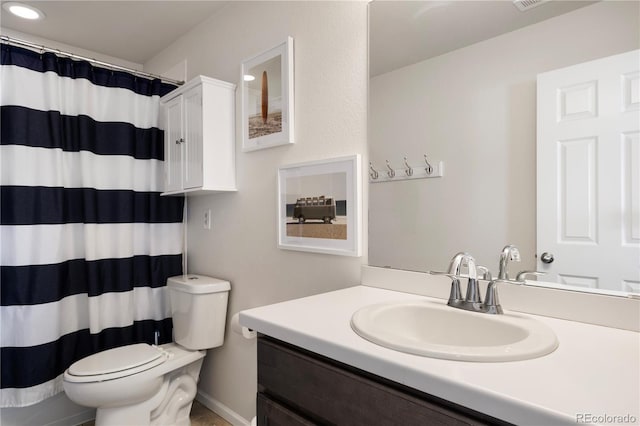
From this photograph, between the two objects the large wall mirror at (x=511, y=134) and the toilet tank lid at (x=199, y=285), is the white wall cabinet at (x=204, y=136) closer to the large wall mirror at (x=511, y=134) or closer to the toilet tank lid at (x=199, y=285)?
the toilet tank lid at (x=199, y=285)

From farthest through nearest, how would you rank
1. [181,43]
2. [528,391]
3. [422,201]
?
1. [181,43]
2. [422,201]
3. [528,391]

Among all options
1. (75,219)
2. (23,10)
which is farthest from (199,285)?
(23,10)

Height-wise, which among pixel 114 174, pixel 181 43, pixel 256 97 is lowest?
pixel 114 174

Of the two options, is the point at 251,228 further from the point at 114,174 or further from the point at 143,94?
the point at 143,94

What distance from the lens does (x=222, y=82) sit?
1.94 m

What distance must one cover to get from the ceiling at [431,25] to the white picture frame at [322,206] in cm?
40

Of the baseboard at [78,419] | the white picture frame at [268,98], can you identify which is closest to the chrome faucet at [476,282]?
the white picture frame at [268,98]

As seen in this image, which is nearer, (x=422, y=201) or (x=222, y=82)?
(x=422, y=201)

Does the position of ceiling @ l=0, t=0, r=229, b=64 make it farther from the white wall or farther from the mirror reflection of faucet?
the mirror reflection of faucet

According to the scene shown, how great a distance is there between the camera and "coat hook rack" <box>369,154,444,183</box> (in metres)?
1.25

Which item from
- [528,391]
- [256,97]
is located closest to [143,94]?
[256,97]

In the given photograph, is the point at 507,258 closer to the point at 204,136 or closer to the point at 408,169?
the point at 408,169

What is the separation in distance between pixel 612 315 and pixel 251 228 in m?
1.48

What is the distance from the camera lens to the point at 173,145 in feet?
7.03
